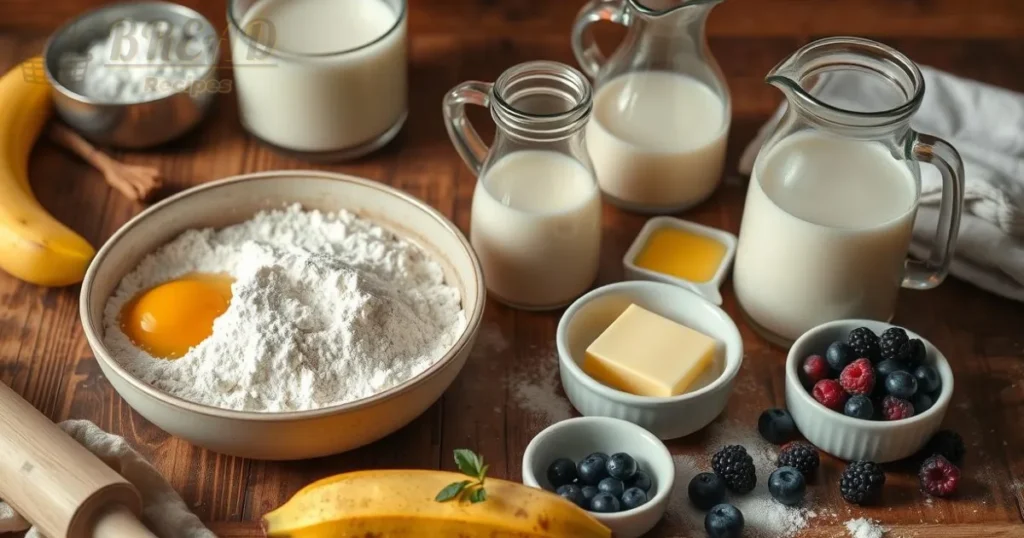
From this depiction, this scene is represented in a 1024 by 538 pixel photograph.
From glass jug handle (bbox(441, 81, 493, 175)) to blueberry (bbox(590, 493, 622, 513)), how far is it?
581 mm

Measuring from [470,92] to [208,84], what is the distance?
57cm

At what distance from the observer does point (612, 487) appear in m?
1.48

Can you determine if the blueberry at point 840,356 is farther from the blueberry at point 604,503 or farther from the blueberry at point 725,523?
the blueberry at point 604,503

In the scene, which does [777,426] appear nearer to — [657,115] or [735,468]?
[735,468]

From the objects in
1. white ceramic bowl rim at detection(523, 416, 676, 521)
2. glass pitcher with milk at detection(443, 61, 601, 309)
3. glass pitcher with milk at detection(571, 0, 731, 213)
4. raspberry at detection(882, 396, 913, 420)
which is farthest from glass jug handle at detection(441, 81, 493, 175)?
raspberry at detection(882, 396, 913, 420)

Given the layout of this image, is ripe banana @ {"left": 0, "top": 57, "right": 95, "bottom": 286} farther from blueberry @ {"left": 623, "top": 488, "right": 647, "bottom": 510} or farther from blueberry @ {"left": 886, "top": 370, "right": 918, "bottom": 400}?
blueberry @ {"left": 886, "top": 370, "right": 918, "bottom": 400}

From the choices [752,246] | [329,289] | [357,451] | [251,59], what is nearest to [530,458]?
[357,451]

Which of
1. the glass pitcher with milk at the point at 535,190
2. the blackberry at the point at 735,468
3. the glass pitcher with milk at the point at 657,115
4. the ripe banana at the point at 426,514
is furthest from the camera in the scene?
the glass pitcher with milk at the point at 657,115

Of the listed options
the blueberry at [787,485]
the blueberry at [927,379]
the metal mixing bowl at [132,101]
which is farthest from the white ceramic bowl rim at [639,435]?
the metal mixing bowl at [132,101]

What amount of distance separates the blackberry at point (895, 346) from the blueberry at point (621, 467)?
0.38 metres

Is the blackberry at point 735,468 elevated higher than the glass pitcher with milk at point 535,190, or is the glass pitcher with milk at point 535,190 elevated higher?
the glass pitcher with milk at point 535,190

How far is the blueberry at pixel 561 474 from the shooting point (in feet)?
4.95

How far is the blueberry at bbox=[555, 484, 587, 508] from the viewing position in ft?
4.81

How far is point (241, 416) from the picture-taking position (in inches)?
57.3
